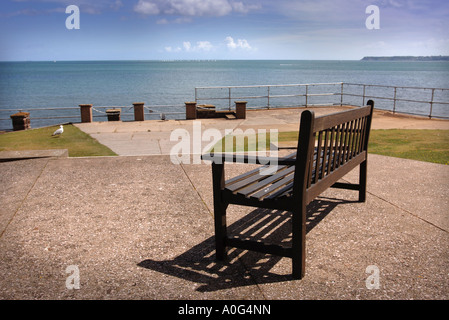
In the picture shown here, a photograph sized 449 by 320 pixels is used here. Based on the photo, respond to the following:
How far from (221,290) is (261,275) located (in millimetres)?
399

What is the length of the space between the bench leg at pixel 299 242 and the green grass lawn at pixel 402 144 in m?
5.47

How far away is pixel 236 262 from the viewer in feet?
11.6

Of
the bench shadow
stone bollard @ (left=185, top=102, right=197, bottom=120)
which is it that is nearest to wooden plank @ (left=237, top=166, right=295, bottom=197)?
the bench shadow

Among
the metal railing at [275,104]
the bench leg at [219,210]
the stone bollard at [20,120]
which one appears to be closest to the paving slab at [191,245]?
the bench leg at [219,210]

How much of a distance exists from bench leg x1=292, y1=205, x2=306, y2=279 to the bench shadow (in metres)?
0.10

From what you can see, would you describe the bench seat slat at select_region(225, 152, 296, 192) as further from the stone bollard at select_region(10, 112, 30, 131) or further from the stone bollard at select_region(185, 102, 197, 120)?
the stone bollard at select_region(10, 112, 30, 131)

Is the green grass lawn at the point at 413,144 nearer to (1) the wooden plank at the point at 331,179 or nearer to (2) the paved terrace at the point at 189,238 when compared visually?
(2) the paved terrace at the point at 189,238

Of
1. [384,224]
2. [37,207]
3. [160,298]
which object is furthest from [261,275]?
[37,207]

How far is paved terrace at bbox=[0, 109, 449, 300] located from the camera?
10.1 feet

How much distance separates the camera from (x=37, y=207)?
504cm

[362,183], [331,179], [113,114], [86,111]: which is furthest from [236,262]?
[113,114]

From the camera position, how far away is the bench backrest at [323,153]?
302 cm
